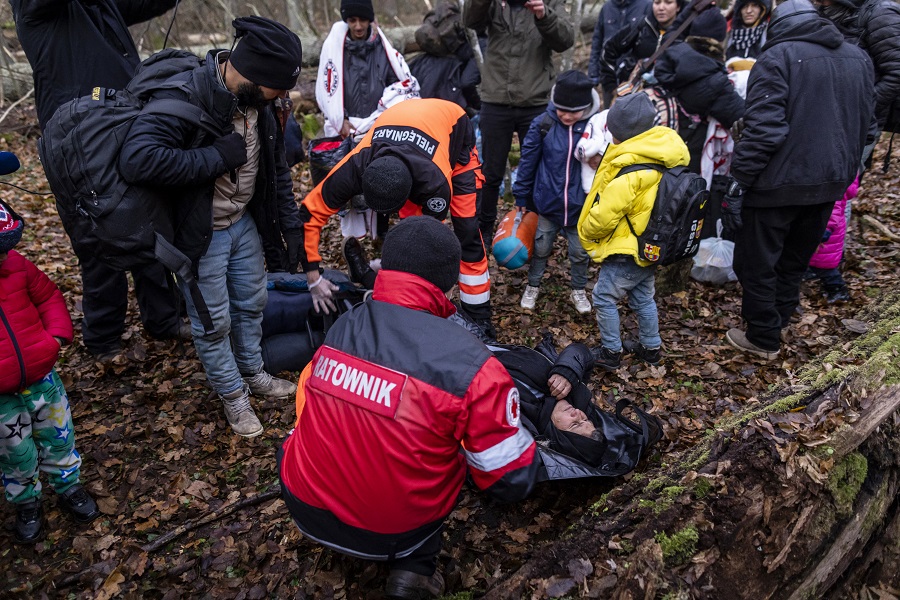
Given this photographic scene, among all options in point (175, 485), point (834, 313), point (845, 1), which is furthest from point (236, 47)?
point (834, 313)

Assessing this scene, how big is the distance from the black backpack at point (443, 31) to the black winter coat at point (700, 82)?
2.61 m

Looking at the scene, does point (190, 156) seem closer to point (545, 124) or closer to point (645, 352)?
point (545, 124)

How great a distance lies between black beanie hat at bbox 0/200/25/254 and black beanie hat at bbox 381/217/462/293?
6.23 ft

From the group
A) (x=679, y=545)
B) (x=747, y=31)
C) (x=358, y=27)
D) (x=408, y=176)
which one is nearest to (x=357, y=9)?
(x=358, y=27)

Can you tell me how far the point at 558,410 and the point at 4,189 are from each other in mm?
8810

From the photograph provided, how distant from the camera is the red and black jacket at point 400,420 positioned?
220 cm

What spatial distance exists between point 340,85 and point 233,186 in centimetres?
280

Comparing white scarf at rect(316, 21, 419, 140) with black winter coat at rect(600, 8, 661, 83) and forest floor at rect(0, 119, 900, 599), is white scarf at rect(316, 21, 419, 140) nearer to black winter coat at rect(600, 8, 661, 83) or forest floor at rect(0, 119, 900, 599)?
forest floor at rect(0, 119, 900, 599)

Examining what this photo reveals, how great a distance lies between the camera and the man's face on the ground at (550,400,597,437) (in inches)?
131

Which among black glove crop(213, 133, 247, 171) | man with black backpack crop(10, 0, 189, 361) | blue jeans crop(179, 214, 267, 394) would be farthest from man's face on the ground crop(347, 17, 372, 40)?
black glove crop(213, 133, 247, 171)

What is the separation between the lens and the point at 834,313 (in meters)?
5.07

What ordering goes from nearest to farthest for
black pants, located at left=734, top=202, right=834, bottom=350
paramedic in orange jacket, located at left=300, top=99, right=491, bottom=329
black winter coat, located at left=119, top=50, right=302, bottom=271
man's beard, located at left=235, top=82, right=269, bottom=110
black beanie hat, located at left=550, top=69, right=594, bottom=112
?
black winter coat, located at left=119, top=50, right=302, bottom=271 → man's beard, located at left=235, top=82, right=269, bottom=110 → paramedic in orange jacket, located at left=300, top=99, right=491, bottom=329 → black pants, located at left=734, top=202, right=834, bottom=350 → black beanie hat, located at left=550, top=69, right=594, bottom=112

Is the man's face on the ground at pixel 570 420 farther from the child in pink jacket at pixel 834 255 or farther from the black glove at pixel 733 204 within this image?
the child in pink jacket at pixel 834 255

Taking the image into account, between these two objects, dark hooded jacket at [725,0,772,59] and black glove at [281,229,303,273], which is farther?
dark hooded jacket at [725,0,772,59]
